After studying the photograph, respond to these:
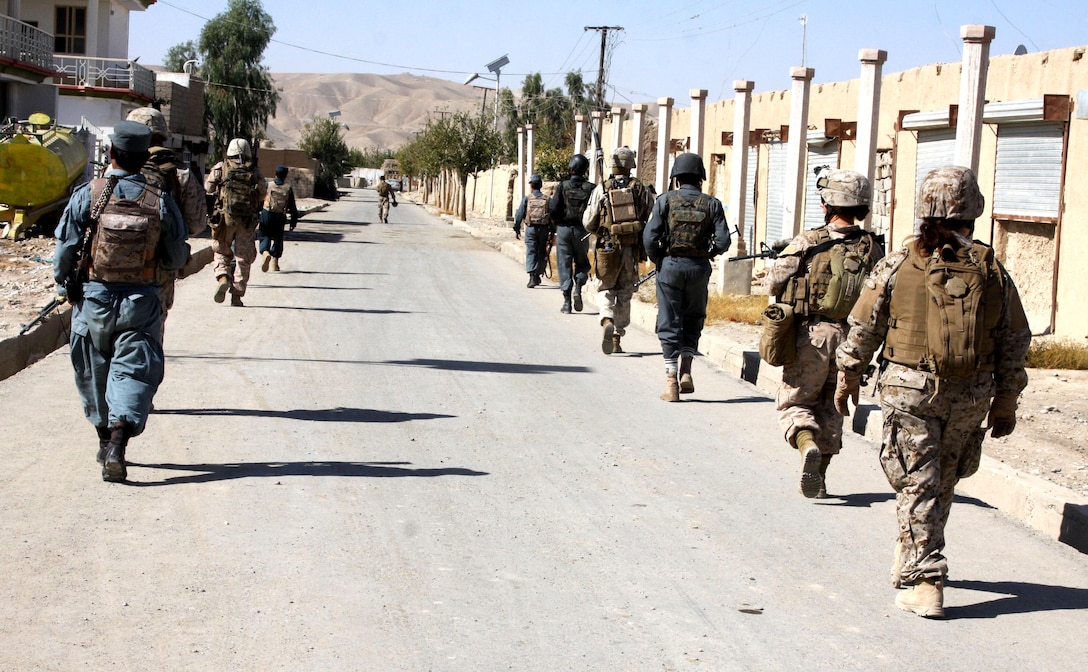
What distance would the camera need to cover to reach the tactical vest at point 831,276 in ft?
20.3

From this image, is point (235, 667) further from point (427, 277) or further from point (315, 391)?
point (427, 277)

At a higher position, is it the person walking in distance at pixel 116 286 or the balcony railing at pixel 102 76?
the balcony railing at pixel 102 76

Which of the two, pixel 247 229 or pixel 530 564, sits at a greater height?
pixel 247 229

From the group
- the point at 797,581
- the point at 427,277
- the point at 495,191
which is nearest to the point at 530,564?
the point at 797,581

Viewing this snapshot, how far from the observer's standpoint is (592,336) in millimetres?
13117

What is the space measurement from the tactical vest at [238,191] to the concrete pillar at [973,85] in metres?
7.48

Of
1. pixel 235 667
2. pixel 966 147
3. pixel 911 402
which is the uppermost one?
pixel 966 147

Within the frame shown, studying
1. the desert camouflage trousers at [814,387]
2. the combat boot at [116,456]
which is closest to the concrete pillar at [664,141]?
the desert camouflage trousers at [814,387]

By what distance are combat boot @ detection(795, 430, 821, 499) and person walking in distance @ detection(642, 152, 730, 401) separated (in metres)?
2.84

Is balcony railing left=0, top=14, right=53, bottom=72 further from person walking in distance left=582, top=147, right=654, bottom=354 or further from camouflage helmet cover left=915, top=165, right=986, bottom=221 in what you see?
camouflage helmet cover left=915, top=165, right=986, bottom=221

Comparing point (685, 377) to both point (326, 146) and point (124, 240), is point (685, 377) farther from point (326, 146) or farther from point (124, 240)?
point (326, 146)

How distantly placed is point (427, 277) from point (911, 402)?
15950 mm

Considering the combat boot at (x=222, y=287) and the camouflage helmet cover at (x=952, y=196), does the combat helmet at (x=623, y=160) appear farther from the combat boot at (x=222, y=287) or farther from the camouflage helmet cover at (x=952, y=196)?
the camouflage helmet cover at (x=952, y=196)

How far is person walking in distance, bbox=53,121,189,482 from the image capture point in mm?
6258
